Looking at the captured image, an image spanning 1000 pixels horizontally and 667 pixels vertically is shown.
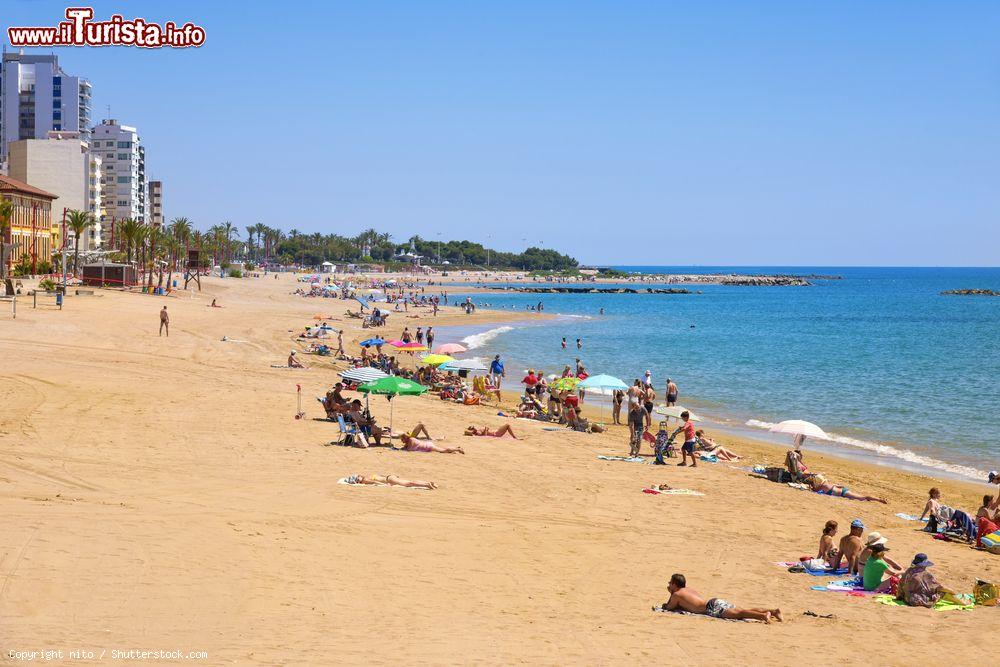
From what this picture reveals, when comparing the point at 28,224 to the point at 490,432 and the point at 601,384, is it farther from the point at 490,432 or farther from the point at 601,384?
the point at 490,432

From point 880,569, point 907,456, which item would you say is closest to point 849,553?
point 880,569

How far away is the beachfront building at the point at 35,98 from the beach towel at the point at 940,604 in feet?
410

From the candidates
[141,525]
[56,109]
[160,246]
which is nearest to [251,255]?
[56,109]

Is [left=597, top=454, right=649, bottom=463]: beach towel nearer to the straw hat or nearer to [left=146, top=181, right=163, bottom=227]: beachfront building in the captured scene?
the straw hat

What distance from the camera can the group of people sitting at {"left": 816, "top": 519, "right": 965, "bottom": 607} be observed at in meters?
10.7

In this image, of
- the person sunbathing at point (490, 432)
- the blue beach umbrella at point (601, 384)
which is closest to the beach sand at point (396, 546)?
the person sunbathing at point (490, 432)

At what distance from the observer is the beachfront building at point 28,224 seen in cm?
5334

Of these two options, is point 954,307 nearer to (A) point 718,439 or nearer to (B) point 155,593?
(A) point 718,439

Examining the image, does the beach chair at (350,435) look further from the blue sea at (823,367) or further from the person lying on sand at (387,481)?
the blue sea at (823,367)

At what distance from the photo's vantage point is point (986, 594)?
10.8 metres

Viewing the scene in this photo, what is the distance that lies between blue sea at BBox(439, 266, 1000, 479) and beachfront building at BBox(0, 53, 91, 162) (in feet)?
247

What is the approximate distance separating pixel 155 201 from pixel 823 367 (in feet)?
379

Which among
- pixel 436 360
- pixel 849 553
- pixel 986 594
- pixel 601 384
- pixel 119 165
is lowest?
pixel 986 594

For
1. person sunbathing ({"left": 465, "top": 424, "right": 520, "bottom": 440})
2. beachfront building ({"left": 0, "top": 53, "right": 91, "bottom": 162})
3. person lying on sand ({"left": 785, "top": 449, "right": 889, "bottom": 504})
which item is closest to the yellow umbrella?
person sunbathing ({"left": 465, "top": 424, "right": 520, "bottom": 440})
